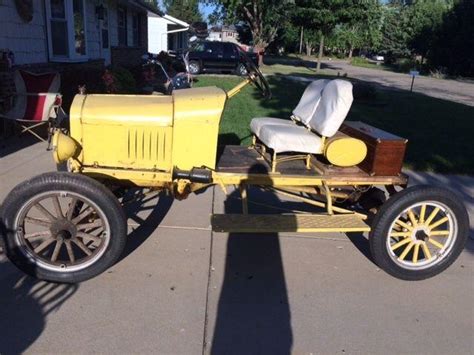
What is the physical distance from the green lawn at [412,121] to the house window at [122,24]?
11.3 ft

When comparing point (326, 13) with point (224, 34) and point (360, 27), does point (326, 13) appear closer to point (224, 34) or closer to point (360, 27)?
point (360, 27)

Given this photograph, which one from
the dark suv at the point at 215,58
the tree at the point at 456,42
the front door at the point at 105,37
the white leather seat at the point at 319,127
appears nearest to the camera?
the white leather seat at the point at 319,127

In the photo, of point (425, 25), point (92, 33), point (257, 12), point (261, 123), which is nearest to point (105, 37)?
point (92, 33)

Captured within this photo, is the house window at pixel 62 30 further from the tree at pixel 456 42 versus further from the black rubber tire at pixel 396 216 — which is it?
the tree at pixel 456 42

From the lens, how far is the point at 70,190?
3131 millimetres

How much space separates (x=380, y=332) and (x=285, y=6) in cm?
3937

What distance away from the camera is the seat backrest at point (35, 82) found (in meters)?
7.40

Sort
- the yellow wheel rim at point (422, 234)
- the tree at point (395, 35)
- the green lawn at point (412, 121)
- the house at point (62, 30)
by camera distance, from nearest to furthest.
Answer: the yellow wheel rim at point (422, 234) < the green lawn at point (412, 121) < the house at point (62, 30) < the tree at point (395, 35)

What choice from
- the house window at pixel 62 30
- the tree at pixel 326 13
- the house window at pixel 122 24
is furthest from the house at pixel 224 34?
the house window at pixel 62 30

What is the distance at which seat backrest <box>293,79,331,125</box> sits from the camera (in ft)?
14.1

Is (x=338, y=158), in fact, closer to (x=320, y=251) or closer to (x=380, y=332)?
(x=320, y=251)

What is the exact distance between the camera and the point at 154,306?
3129 millimetres

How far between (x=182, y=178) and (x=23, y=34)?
6999 millimetres

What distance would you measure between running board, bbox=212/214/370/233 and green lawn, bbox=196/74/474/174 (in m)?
3.92
